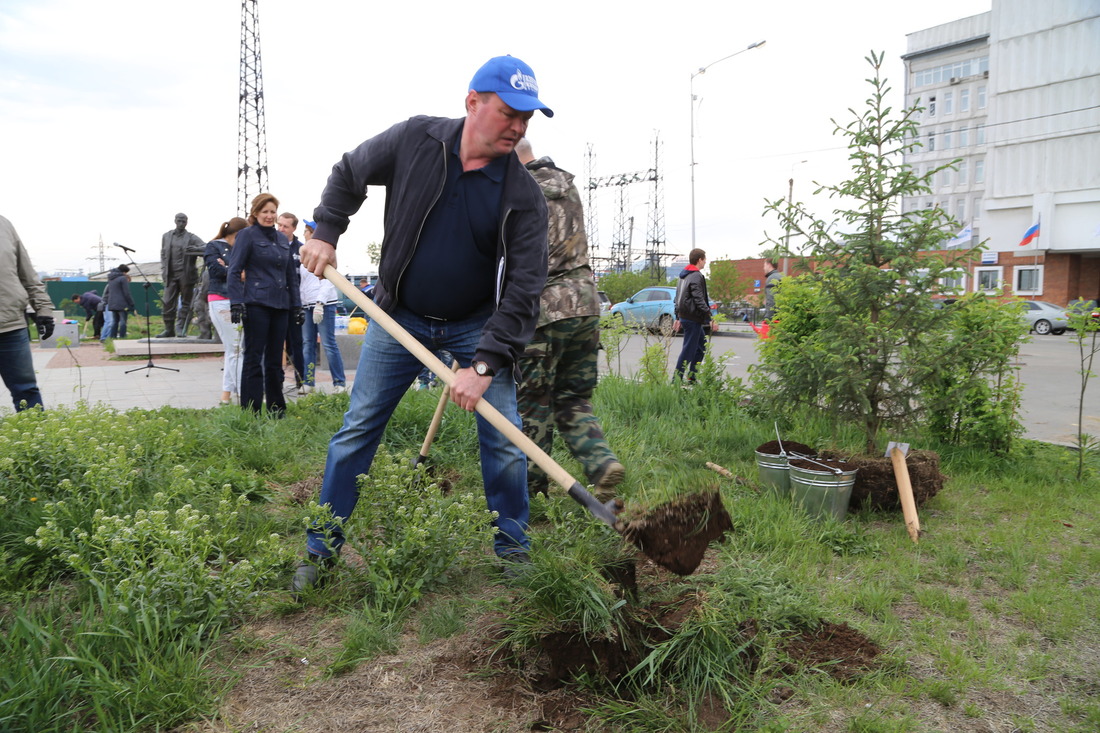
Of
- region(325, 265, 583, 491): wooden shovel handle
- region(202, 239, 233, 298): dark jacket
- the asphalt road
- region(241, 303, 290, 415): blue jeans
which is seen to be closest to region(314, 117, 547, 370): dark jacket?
region(325, 265, 583, 491): wooden shovel handle

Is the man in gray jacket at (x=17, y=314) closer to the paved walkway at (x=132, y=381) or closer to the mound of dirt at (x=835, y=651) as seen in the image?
the paved walkway at (x=132, y=381)

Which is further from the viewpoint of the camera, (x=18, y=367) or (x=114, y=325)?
(x=114, y=325)

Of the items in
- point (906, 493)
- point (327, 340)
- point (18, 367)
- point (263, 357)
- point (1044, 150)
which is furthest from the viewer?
point (1044, 150)

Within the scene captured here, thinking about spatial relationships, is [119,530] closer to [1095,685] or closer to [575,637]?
[575,637]

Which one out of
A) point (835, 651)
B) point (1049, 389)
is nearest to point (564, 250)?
point (835, 651)

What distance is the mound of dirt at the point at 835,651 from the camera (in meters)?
2.52

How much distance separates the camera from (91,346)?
17.1 m

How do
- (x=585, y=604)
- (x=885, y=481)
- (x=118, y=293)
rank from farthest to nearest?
(x=118, y=293), (x=885, y=481), (x=585, y=604)

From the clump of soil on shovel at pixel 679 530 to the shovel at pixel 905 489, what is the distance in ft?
5.87

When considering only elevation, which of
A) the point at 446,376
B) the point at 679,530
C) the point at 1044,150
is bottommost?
the point at 679,530

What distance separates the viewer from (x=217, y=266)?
8.35 m

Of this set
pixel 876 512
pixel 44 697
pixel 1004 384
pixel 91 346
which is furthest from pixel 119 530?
pixel 91 346

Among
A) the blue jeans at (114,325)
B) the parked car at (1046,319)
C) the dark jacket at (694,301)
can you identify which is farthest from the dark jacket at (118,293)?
the parked car at (1046,319)

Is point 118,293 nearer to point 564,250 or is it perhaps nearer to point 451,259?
point 564,250
